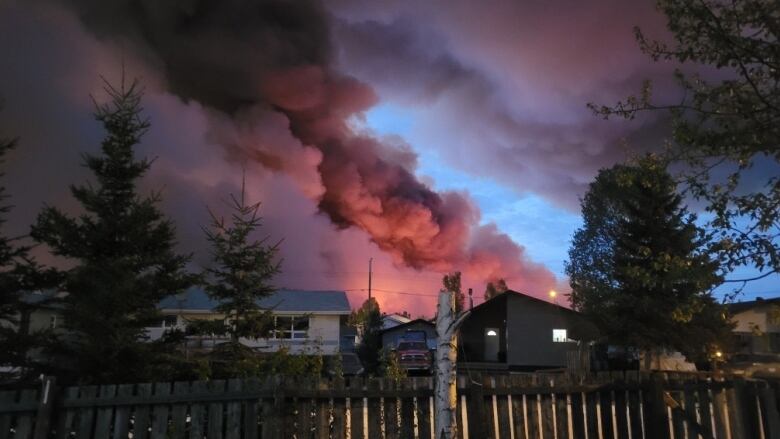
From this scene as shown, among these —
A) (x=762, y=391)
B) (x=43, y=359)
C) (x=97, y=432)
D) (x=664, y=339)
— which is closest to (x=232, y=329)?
(x=43, y=359)

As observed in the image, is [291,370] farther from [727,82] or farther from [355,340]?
[355,340]

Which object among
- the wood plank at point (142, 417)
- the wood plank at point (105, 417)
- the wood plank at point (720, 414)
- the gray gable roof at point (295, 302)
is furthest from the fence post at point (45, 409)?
the gray gable roof at point (295, 302)

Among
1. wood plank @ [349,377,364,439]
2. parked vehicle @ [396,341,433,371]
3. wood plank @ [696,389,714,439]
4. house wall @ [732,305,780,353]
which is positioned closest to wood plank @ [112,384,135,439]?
wood plank @ [349,377,364,439]

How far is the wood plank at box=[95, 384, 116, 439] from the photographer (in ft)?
23.2

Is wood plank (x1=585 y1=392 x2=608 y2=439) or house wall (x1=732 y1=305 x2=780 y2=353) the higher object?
house wall (x1=732 y1=305 x2=780 y2=353)

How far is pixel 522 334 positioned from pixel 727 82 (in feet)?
131

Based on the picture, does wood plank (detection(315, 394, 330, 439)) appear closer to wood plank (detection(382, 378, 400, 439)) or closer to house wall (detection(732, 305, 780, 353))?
wood plank (detection(382, 378, 400, 439))

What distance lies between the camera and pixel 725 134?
6723mm

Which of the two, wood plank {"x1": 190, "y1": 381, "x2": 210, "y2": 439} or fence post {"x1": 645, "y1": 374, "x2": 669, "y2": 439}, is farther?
fence post {"x1": 645, "y1": 374, "x2": 669, "y2": 439}

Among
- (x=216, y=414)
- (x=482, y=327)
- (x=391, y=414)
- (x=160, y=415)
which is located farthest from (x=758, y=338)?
(x=160, y=415)

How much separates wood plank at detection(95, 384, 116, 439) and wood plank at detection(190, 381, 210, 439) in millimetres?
926

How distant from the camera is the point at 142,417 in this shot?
279 inches

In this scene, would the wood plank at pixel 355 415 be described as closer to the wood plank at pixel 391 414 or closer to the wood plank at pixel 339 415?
the wood plank at pixel 339 415

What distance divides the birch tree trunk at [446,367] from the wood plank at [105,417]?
3716mm
